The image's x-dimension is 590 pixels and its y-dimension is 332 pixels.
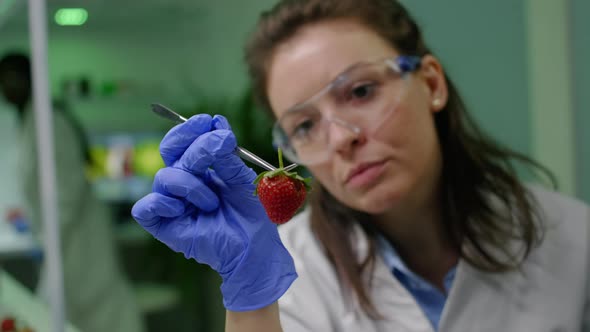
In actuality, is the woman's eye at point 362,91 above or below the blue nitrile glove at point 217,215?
above

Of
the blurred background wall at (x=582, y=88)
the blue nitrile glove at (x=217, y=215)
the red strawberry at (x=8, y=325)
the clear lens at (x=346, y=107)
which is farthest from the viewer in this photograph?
the red strawberry at (x=8, y=325)

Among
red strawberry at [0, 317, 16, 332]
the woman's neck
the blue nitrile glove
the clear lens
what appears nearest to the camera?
the blue nitrile glove

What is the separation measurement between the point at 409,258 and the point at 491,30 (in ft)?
2.11

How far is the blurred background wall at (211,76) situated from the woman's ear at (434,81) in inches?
10.8

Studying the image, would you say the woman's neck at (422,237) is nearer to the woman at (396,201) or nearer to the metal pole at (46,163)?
the woman at (396,201)

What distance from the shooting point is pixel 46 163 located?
5.97 ft

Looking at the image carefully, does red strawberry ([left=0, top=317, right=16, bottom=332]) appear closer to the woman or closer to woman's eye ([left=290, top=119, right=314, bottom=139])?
the woman

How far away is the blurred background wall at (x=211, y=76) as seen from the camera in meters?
1.35

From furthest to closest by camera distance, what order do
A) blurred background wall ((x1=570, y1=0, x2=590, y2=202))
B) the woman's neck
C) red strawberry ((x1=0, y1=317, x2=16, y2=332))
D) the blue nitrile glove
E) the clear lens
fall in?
red strawberry ((x1=0, y1=317, x2=16, y2=332)) → blurred background wall ((x1=570, y1=0, x2=590, y2=202)) → the woman's neck → the clear lens → the blue nitrile glove

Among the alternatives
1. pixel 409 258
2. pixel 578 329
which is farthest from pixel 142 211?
pixel 578 329

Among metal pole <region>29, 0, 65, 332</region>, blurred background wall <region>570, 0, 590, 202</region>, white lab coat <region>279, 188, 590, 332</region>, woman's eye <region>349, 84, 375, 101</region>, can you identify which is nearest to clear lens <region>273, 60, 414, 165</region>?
woman's eye <region>349, 84, 375, 101</region>

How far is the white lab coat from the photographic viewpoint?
0.94m

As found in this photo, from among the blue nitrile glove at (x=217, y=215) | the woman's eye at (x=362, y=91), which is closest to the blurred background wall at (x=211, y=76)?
the woman's eye at (x=362, y=91)

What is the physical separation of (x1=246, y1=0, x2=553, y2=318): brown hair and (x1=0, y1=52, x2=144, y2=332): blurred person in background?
1.00 metres
